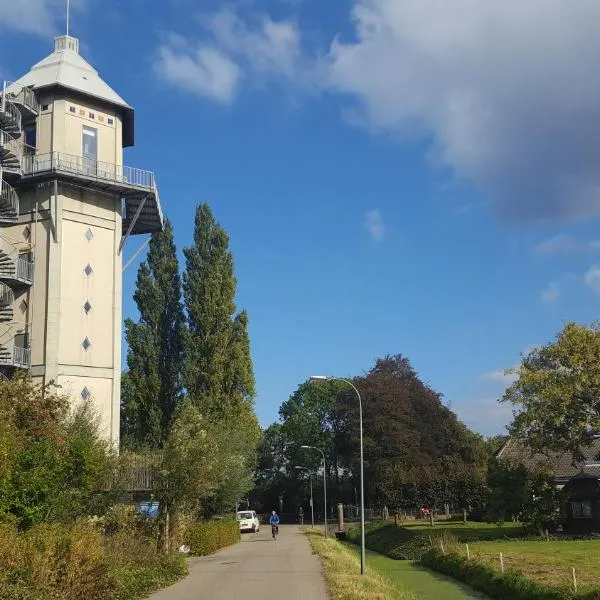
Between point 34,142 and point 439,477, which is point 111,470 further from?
point 439,477

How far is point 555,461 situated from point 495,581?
2476 cm

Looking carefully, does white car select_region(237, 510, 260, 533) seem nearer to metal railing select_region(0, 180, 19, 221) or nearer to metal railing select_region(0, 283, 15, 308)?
metal railing select_region(0, 283, 15, 308)

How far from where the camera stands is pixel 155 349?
52.7 m

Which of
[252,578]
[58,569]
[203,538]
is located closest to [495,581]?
[252,578]

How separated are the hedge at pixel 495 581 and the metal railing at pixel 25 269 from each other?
88.7 feet

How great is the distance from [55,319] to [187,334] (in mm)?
11686

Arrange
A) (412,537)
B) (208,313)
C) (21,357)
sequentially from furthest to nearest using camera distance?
(208,313), (412,537), (21,357)

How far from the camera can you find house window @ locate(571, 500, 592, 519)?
4969 centimetres

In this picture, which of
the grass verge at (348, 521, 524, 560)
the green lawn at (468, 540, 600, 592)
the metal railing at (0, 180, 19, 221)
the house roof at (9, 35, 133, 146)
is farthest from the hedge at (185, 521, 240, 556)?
the house roof at (9, 35, 133, 146)

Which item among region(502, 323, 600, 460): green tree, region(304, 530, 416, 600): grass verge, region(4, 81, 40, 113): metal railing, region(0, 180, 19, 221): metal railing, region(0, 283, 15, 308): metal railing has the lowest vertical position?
region(304, 530, 416, 600): grass verge

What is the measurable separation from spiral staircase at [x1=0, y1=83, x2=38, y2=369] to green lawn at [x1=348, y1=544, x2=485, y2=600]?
22729 millimetres

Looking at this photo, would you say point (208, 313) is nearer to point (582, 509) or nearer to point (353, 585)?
point (582, 509)

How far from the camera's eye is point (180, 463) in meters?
32.0

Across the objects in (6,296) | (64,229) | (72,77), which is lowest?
(6,296)
